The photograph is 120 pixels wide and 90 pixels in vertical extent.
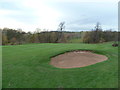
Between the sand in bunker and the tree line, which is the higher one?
the tree line

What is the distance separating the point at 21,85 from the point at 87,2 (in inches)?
354

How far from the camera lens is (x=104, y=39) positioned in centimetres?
3130

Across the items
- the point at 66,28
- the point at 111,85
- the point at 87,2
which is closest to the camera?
the point at 111,85

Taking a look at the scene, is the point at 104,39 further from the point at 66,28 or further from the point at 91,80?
the point at 91,80

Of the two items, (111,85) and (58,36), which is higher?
(58,36)

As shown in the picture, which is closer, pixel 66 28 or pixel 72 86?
pixel 72 86

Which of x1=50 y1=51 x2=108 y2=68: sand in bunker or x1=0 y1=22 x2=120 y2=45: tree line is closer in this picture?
x1=50 y1=51 x2=108 y2=68: sand in bunker

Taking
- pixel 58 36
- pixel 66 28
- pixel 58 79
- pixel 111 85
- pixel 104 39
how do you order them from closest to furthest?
pixel 111 85 → pixel 58 79 → pixel 104 39 → pixel 58 36 → pixel 66 28

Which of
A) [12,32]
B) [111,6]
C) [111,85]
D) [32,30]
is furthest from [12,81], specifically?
[32,30]

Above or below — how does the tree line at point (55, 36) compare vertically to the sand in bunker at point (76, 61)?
above

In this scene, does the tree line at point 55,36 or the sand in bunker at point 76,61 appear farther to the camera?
the tree line at point 55,36

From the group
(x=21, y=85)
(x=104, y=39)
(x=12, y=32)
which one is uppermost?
(x=12, y=32)

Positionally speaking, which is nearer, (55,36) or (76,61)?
(76,61)

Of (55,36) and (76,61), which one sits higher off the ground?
(55,36)
